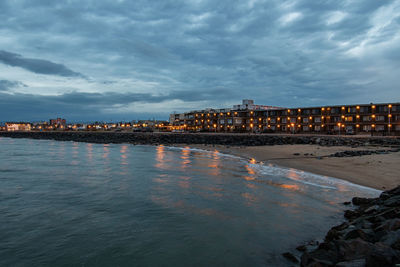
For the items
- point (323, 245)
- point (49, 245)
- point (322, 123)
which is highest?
point (322, 123)

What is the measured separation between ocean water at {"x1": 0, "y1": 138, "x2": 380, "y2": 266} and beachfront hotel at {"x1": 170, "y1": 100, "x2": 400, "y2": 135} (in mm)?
62867

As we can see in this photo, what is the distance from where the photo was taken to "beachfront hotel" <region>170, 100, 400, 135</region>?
233ft

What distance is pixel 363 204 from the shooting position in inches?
442

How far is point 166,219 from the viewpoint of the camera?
10.5 metres

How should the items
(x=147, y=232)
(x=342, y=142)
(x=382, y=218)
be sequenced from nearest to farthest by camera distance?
(x=382, y=218) → (x=147, y=232) → (x=342, y=142)

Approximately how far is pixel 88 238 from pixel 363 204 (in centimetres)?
1182

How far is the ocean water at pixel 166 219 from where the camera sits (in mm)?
7746

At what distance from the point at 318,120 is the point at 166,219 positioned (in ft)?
283

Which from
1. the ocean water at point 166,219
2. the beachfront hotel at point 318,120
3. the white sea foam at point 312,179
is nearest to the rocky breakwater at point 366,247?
the ocean water at point 166,219

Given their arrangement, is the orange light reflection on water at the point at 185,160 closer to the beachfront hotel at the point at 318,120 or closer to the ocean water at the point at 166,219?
the ocean water at the point at 166,219

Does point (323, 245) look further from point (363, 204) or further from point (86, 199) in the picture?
point (86, 199)

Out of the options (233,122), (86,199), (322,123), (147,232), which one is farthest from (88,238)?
(233,122)

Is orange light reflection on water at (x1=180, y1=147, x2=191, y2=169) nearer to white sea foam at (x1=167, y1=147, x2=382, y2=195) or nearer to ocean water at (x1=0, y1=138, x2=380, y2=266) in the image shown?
ocean water at (x1=0, y1=138, x2=380, y2=266)

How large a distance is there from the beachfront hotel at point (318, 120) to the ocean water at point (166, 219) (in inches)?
2475
